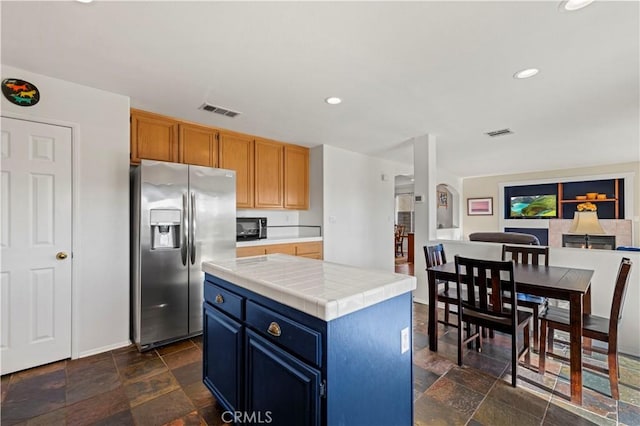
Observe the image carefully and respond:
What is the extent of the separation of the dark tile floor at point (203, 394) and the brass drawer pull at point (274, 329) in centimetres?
95

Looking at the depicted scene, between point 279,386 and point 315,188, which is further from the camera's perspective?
point 315,188

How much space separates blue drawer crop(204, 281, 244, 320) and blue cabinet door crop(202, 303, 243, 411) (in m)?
0.04

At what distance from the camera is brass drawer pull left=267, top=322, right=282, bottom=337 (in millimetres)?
1295

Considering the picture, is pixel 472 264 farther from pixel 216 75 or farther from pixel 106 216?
pixel 106 216

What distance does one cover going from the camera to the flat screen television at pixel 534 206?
747 centimetres

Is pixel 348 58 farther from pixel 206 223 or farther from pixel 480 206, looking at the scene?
pixel 480 206

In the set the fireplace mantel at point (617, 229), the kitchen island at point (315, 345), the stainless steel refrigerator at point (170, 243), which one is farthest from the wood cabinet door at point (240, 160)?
the fireplace mantel at point (617, 229)

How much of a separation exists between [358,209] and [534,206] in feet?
18.2

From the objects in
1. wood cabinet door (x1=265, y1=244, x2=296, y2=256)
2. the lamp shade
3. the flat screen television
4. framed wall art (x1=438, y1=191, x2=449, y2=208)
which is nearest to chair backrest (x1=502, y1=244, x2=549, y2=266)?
the lamp shade

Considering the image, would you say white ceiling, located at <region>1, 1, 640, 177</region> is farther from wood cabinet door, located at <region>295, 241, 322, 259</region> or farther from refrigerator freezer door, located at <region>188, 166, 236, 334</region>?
wood cabinet door, located at <region>295, 241, 322, 259</region>

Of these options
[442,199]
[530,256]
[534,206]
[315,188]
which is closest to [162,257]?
[315,188]

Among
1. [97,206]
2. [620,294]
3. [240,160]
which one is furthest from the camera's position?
[240,160]

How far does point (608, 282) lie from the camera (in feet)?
9.06

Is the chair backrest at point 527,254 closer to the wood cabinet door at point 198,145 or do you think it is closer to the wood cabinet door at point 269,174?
the wood cabinet door at point 269,174
